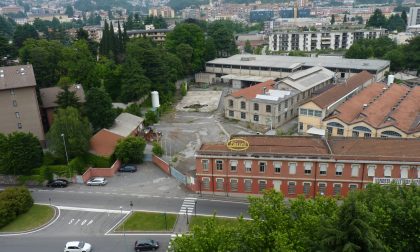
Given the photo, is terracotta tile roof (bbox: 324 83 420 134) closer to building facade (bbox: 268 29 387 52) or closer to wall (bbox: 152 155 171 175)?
wall (bbox: 152 155 171 175)

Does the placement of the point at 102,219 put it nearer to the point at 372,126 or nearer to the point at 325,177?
the point at 325,177

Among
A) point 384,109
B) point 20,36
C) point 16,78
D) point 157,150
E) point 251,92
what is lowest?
point 157,150

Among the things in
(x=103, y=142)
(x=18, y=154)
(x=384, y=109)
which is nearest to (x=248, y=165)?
(x=103, y=142)

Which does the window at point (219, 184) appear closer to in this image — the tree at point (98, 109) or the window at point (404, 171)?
the window at point (404, 171)

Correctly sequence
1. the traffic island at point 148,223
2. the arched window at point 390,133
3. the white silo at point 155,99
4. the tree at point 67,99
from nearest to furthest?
the traffic island at point 148,223 < the arched window at point 390,133 < the tree at point 67,99 < the white silo at point 155,99

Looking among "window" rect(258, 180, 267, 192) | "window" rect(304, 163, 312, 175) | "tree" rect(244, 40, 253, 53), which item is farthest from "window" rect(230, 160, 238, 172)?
"tree" rect(244, 40, 253, 53)

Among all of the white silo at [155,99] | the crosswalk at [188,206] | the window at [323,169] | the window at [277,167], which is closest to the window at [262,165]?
the window at [277,167]

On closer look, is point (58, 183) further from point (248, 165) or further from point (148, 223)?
point (248, 165)
